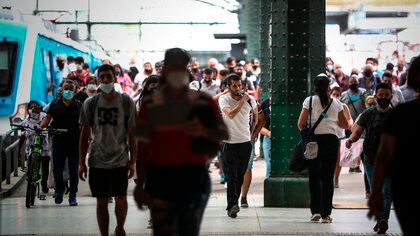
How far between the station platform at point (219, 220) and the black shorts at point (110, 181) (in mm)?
2329

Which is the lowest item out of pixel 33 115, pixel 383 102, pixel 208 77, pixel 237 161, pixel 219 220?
pixel 219 220

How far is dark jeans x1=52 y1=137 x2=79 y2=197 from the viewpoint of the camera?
15102mm

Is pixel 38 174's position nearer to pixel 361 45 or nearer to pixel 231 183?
pixel 231 183

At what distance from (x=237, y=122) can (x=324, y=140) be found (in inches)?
55.4

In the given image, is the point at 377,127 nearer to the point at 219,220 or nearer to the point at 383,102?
the point at 383,102

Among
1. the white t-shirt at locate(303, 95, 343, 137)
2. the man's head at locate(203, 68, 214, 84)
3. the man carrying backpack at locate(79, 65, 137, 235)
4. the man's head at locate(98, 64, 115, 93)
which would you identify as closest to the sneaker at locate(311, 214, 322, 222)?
the white t-shirt at locate(303, 95, 343, 137)

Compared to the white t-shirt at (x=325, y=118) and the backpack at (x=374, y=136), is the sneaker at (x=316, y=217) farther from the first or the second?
the backpack at (x=374, y=136)

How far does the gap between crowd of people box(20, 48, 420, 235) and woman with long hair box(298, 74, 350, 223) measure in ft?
0.04

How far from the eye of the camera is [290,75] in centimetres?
1455

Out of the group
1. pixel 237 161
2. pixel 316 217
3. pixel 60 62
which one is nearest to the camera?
pixel 316 217

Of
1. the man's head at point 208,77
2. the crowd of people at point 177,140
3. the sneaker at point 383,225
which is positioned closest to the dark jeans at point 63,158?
the crowd of people at point 177,140

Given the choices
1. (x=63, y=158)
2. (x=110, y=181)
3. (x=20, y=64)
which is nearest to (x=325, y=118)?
(x=110, y=181)

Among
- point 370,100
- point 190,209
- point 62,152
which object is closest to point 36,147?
point 62,152

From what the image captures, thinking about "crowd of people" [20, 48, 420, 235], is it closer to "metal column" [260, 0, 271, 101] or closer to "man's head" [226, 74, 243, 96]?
"man's head" [226, 74, 243, 96]
